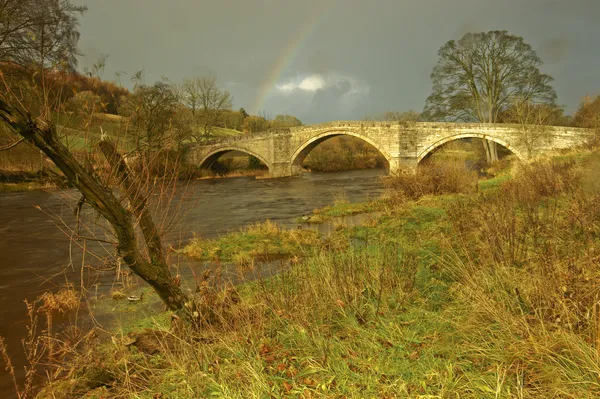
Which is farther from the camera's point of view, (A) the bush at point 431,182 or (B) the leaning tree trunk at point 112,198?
(A) the bush at point 431,182

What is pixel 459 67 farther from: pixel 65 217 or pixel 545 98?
pixel 65 217

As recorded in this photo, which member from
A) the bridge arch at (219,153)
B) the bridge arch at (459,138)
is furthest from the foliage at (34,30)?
the bridge arch at (459,138)

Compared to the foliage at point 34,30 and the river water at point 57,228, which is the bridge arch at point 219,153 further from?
the foliage at point 34,30

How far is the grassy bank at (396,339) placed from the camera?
8.13 feet

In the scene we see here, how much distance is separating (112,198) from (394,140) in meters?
26.7

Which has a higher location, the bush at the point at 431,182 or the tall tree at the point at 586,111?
the tall tree at the point at 586,111

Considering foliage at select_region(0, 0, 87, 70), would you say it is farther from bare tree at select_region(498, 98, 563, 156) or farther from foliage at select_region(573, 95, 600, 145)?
foliage at select_region(573, 95, 600, 145)

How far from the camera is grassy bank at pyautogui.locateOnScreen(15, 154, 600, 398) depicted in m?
2.48

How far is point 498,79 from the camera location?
27.4 metres

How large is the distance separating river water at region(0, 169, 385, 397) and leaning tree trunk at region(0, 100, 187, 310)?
390 millimetres

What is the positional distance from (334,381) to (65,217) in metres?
14.9

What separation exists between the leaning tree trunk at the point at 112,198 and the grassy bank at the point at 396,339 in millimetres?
553

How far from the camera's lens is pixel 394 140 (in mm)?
28391

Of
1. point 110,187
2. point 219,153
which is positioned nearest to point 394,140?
point 219,153
